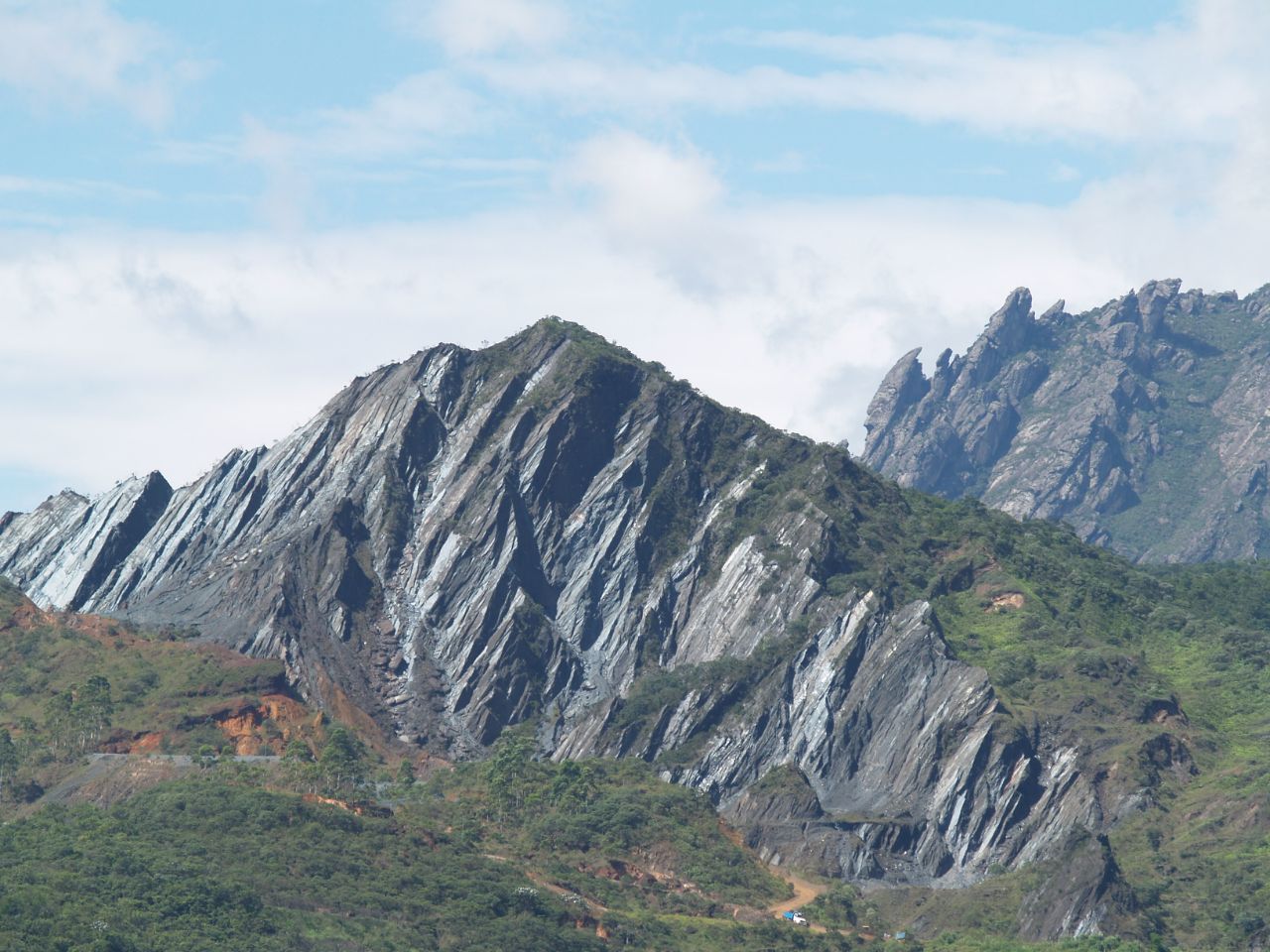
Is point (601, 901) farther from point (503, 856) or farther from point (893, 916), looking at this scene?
point (893, 916)

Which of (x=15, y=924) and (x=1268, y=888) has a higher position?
(x=1268, y=888)

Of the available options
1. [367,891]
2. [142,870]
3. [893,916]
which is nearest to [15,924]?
[142,870]

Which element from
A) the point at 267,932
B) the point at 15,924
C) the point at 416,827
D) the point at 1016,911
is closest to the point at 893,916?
the point at 1016,911

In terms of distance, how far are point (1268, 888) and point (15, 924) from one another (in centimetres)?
9312

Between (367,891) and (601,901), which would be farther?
(601,901)

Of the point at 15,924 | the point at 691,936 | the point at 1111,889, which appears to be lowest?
the point at 15,924

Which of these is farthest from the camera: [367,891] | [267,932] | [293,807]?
A: [293,807]

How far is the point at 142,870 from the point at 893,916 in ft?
202

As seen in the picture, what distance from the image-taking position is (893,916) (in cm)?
19688

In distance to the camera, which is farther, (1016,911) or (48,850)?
(1016,911)

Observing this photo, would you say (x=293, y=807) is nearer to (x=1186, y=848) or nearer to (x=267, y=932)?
(x=267, y=932)

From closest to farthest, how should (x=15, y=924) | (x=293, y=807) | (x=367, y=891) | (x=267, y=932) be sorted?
1. (x=15, y=924)
2. (x=267, y=932)
3. (x=367, y=891)
4. (x=293, y=807)

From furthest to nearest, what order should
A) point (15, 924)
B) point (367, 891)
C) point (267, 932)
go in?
point (367, 891)
point (267, 932)
point (15, 924)

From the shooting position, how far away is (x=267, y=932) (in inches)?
6521
